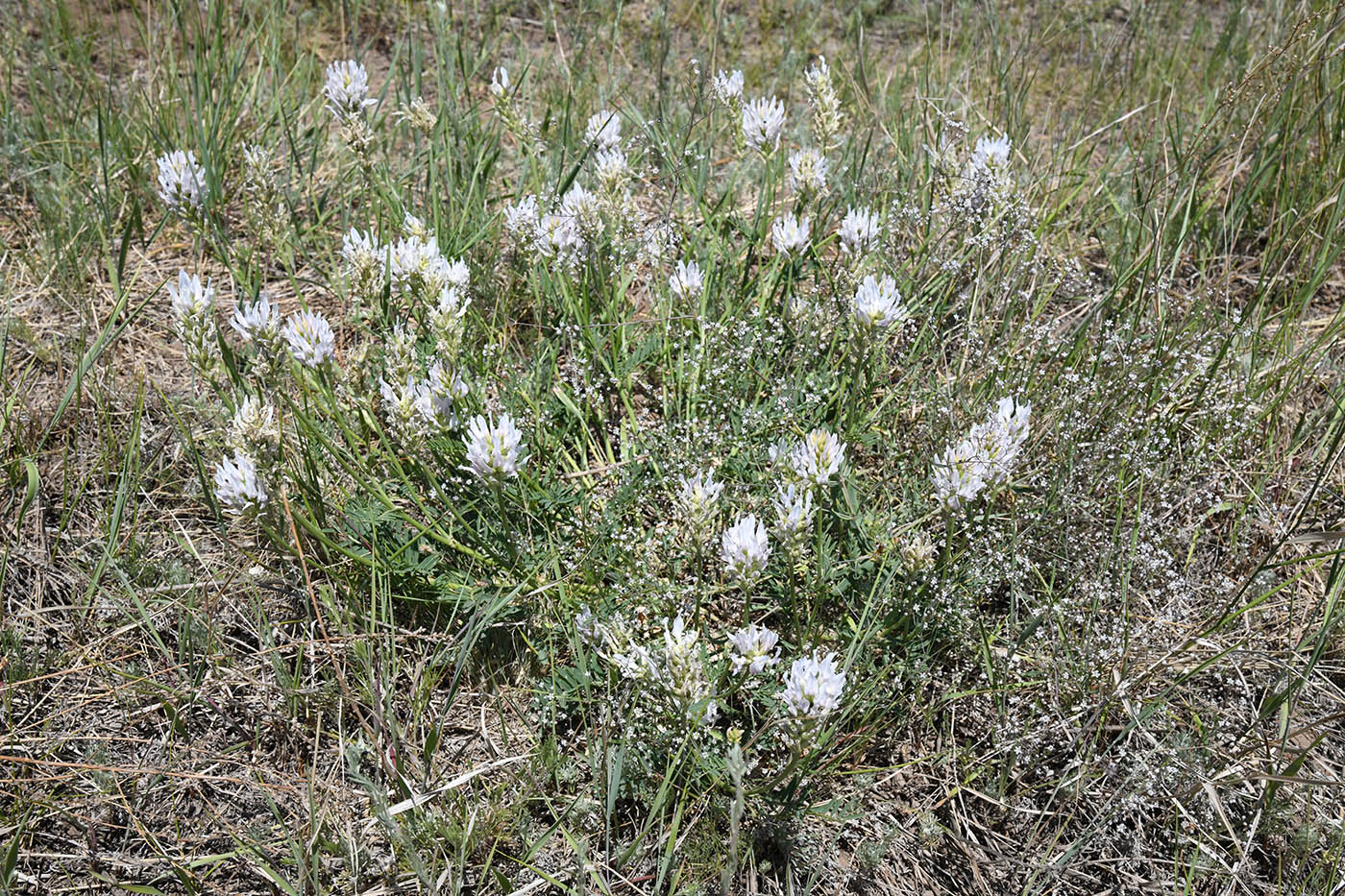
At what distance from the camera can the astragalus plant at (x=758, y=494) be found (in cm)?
198

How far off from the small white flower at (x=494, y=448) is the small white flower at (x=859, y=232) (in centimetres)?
104

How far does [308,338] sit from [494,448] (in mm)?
546

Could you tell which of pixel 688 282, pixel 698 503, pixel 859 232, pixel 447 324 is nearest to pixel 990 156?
pixel 859 232

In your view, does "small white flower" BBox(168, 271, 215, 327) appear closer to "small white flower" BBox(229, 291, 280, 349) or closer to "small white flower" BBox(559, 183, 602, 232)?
"small white flower" BBox(229, 291, 280, 349)

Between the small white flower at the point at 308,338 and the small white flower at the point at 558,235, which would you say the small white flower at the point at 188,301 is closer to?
the small white flower at the point at 308,338

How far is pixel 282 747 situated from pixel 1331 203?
3312mm

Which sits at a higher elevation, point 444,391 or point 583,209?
point 583,209

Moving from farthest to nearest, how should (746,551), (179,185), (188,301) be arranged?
(179,185), (188,301), (746,551)

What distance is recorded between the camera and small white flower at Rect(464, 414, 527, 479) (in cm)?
189

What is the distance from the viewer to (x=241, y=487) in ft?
6.20

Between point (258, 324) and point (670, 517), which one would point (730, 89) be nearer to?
point (670, 517)

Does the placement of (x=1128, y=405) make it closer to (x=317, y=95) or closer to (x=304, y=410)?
(x=304, y=410)

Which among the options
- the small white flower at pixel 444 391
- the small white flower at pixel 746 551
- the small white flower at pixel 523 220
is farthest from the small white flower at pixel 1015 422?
the small white flower at pixel 523 220

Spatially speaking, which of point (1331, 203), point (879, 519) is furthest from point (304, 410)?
point (1331, 203)
